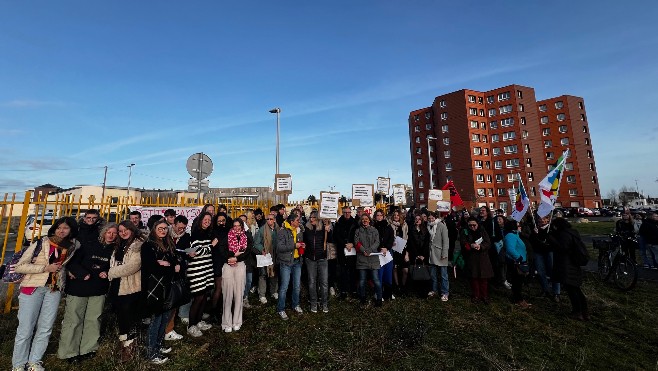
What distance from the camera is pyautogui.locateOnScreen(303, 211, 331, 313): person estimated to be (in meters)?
6.82

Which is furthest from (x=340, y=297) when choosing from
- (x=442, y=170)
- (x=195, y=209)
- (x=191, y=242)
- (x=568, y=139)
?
(x=568, y=139)

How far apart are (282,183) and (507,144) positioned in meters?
61.4

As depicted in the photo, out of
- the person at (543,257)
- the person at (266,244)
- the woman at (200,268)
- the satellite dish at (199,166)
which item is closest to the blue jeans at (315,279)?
the person at (266,244)

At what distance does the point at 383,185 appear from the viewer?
A: 12.6 m

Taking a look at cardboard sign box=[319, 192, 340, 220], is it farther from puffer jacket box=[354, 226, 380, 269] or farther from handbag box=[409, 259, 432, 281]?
handbag box=[409, 259, 432, 281]

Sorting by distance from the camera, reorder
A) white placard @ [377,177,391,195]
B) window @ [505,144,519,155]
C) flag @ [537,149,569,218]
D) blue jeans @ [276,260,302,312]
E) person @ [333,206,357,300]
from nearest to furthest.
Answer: blue jeans @ [276,260,302,312] < flag @ [537,149,569,218] < person @ [333,206,357,300] < white placard @ [377,177,391,195] < window @ [505,144,519,155]

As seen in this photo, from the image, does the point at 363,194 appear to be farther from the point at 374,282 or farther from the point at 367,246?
the point at 374,282

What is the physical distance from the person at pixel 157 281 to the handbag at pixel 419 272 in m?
5.43

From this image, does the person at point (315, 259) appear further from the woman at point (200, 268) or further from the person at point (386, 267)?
the woman at point (200, 268)

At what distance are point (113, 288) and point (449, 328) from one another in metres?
5.90

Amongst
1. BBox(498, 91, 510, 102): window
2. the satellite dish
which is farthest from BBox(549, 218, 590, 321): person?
BBox(498, 91, 510, 102): window

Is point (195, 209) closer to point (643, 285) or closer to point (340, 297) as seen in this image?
point (340, 297)

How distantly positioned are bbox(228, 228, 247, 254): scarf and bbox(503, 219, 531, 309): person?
20.7 feet

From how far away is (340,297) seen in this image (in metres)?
8.00
